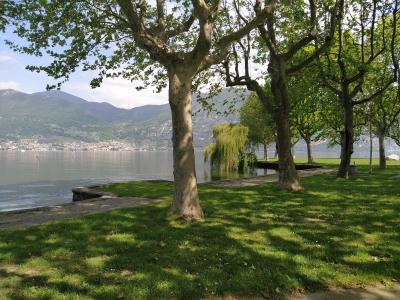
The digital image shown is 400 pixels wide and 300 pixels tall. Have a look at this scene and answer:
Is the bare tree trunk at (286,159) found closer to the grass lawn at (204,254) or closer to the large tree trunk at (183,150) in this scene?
the grass lawn at (204,254)

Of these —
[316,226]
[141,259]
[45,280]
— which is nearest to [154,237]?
[141,259]

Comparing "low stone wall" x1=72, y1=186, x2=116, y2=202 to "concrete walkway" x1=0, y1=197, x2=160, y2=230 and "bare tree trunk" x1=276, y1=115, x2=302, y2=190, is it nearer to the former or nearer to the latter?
"concrete walkway" x1=0, y1=197, x2=160, y2=230

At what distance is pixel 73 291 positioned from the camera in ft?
25.0

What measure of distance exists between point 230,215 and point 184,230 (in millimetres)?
2928

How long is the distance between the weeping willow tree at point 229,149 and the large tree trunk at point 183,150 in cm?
4055

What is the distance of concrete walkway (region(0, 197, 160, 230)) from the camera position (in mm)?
15102

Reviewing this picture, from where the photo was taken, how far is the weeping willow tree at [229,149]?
54.7 m

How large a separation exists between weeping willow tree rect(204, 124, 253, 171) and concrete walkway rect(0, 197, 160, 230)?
3462cm

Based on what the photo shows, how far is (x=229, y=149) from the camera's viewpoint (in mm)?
54500

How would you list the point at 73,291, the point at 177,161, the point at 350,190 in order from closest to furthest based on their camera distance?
1. the point at 73,291
2. the point at 177,161
3. the point at 350,190

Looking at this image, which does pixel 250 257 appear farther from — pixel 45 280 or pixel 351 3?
pixel 351 3

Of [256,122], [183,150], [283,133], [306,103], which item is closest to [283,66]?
[283,133]

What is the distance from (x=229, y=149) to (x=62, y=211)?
38.6 m

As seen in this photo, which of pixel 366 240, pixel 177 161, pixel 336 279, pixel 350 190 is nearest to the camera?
pixel 336 279
